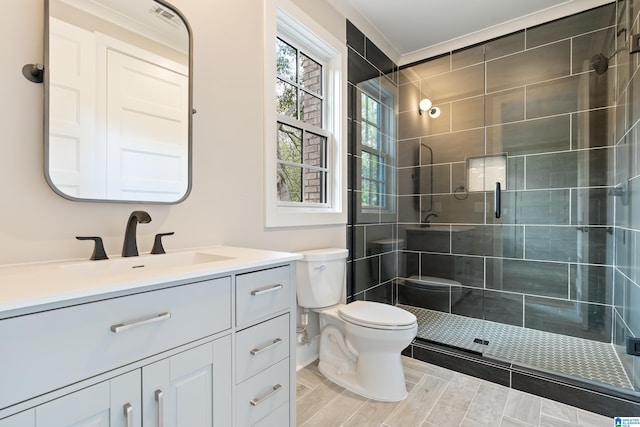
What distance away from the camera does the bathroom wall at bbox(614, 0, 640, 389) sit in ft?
5.67

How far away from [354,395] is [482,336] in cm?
125

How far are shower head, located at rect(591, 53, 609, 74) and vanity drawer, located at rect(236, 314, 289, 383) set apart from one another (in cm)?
288

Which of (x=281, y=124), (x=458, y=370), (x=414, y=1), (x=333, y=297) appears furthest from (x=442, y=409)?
(x=414, y=1)

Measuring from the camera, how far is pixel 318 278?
1925 millimetres

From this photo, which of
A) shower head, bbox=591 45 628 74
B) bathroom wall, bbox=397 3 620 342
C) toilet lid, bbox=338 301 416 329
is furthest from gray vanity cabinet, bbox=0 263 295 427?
shower head, bbox=591 45 628 74

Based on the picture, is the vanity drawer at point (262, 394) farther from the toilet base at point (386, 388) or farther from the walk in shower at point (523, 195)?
the walk in shower at point (523, 195)

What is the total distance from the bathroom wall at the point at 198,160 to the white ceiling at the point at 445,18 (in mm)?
433

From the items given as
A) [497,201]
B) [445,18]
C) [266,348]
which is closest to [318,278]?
[266,348]

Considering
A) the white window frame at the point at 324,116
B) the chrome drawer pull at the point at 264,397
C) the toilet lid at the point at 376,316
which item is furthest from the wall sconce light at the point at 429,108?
the chrome drawer pull at the point at 264,397

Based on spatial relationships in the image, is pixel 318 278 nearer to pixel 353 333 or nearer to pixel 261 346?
pixel 353 333

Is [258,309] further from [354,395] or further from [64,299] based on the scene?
[354,395]

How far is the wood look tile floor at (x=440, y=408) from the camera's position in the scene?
154cm

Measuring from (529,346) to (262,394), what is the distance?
2.08 metres

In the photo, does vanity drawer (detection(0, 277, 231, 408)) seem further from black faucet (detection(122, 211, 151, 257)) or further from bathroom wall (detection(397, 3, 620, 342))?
bathroom wall (detection(397, 3, 620, 342))
